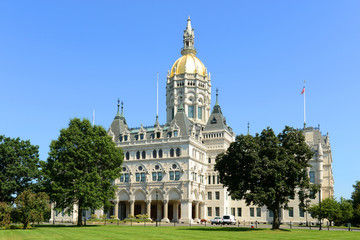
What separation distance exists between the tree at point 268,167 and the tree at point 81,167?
18.7 metres

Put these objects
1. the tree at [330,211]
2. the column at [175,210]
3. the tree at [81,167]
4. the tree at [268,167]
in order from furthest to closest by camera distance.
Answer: the column at [175,210]
the tree at [330,211]
the tree at [81,167]
the tree at [268,167]

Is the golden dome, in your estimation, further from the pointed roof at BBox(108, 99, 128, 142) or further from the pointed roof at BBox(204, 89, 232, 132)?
the pointed roof at BBox(108, 99, 128, 142)

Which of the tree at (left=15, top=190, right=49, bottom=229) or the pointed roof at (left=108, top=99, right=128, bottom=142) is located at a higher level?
the pointed roof at (left=108, top=99, right=128, bottom=142)

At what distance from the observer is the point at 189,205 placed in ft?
290

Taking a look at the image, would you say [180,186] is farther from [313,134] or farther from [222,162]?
[313,134]

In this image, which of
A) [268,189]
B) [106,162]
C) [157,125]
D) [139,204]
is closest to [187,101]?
[157,125]

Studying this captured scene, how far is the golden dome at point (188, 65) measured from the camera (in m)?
119

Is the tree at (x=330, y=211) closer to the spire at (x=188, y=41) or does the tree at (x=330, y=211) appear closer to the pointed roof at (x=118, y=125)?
the pointed roof at (x=118, y=125)

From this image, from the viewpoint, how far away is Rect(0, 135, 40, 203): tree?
233 ft

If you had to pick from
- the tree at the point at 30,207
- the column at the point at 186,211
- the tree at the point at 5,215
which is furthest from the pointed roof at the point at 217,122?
the tree at the point at 5,215

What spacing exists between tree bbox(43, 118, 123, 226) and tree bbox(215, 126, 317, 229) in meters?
18.7

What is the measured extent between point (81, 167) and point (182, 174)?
28156mm

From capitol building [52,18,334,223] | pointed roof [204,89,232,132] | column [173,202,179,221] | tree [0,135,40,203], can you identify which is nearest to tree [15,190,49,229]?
tree [0,135,40,203]

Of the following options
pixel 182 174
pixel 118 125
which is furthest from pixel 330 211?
pixel 118 125
